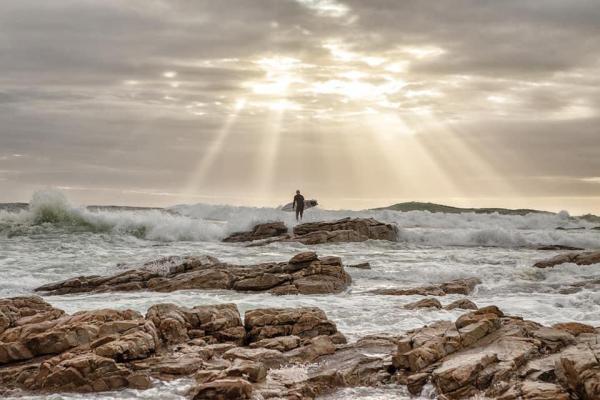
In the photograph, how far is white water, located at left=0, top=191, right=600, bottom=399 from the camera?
518 inches

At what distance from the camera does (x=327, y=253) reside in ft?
87.5

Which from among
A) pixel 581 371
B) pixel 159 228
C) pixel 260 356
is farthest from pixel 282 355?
pixel 159 228

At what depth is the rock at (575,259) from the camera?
72.1 ft

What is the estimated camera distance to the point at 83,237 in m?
29.9

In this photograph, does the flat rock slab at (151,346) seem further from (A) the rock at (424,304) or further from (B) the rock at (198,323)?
(A) the rock at (424,304)

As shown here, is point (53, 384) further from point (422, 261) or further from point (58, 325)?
point (422, 261)

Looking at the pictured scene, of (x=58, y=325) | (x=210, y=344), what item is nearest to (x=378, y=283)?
(x=210, y=344)

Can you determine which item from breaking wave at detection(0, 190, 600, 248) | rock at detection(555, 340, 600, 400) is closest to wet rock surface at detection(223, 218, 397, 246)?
breaking wave at detection(0, 190, 600, 248)

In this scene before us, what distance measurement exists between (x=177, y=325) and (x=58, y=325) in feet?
6.14

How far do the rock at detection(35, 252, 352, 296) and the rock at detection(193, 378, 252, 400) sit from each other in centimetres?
838

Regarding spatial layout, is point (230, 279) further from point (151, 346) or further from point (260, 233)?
point (260, 233)

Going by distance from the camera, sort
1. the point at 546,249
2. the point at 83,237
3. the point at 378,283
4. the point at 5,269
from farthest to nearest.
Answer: the point at 546,249, the point at 83,237, the point at 5,269, the point at 378,283

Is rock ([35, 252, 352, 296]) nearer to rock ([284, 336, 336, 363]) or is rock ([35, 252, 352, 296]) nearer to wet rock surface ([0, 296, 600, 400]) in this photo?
wet rock surface ([0, 296, 600, 400])

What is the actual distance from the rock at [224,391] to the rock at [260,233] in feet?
83.5
